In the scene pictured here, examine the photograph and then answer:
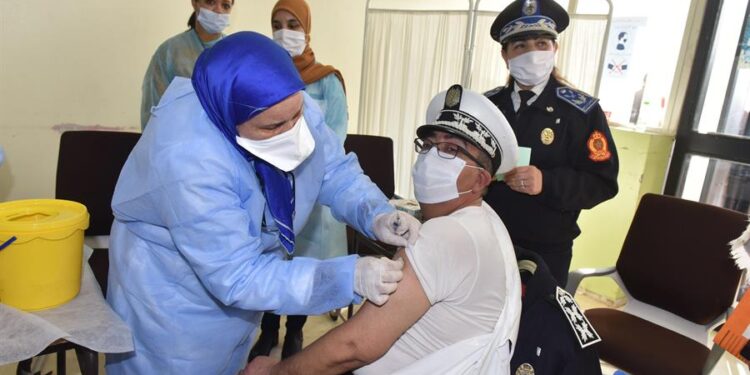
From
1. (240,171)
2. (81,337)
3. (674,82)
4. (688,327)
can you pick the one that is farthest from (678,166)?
(81,337)

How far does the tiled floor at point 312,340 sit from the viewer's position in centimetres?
158

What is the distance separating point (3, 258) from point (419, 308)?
97 cm

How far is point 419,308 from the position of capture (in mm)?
1009

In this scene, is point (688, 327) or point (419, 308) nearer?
point (419, 308)

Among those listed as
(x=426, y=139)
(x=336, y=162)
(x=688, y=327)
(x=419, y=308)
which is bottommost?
(x=688, y=327)

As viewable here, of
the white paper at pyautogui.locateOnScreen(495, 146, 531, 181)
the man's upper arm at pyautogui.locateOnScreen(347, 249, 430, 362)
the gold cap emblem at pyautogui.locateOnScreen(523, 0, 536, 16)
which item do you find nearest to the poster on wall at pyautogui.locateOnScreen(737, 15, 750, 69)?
the gold cap emblem at pyautogui.locateOnScreen(523, 0, 536, 16)

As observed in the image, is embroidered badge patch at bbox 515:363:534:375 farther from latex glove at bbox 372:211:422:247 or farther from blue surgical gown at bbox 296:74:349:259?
blue surgical gown at bbox 296:74:349:259

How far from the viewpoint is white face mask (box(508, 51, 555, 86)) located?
1.67 m

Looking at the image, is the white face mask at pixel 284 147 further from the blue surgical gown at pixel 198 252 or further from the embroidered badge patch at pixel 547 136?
the embroidered badge patch at pixel 547 136

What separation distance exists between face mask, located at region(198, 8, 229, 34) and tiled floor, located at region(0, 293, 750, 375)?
1.60 meters

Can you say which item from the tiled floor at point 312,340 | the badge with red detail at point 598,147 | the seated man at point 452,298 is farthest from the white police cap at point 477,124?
the tiled floor at point 312,340

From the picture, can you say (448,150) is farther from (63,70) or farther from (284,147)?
(63,70)

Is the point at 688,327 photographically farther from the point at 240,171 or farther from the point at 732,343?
the point at 240,171

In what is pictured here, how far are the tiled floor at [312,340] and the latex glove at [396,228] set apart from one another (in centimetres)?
129
